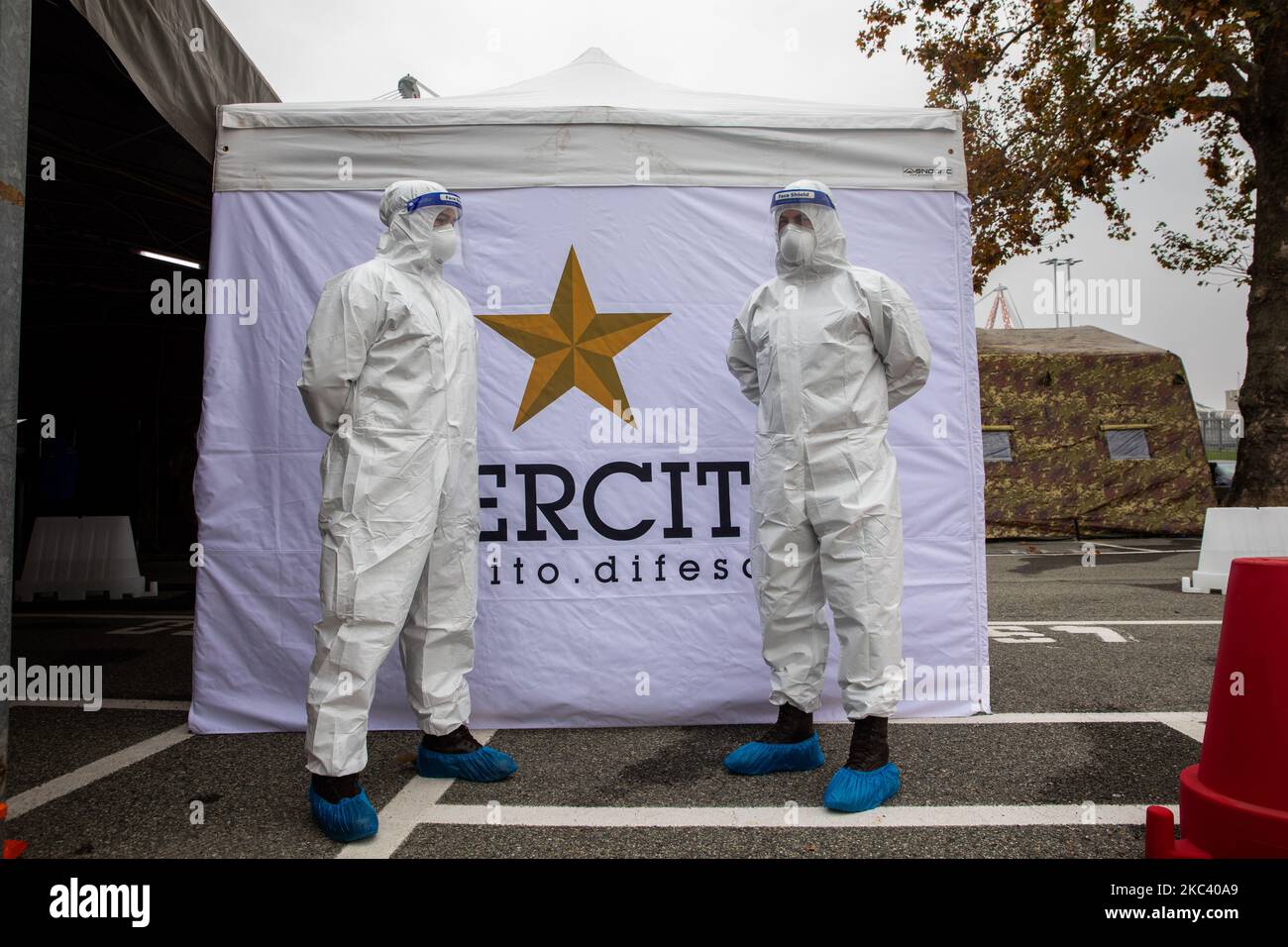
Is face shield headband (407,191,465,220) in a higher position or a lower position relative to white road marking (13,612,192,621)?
higher

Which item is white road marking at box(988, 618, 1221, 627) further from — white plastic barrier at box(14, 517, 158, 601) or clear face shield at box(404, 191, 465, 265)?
Answer: white plastic barrier at box(14, 517, 158, 601)

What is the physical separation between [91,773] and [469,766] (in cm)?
132

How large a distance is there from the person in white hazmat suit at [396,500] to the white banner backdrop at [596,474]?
2.11 ft

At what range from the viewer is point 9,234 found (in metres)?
1.80

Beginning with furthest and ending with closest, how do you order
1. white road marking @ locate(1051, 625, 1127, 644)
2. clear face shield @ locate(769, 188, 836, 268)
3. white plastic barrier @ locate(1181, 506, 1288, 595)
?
white plastic barrier @ locate(1181, 506, 1288, 595) → white road marking @ locate(1051, 625, 1127, 644) → clear face shield @ locate(769, 188, 836, 268)

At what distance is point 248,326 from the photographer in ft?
11.5

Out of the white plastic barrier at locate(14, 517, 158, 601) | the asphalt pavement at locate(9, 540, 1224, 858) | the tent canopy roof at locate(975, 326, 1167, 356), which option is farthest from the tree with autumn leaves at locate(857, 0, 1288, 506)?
the white plastic barrier at locate(14, 517, 158, 601)

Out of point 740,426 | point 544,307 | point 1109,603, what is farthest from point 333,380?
point 1109,603

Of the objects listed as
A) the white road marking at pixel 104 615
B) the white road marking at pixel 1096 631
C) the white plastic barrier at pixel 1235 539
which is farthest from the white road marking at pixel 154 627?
the white plastic barrier at pixel 1235 539

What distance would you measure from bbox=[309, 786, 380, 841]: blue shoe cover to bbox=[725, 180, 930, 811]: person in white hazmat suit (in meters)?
1.15

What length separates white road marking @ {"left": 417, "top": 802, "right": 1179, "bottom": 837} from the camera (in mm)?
2406

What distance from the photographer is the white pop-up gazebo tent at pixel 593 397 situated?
3420 millimetres

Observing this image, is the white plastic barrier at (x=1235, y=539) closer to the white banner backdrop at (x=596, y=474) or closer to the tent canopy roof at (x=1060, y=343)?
the white banner backdrop at (x=596, y=474)
